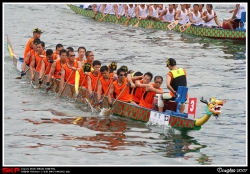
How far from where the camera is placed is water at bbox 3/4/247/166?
1368cm

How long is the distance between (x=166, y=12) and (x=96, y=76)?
12.5 m

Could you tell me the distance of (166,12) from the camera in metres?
28.9

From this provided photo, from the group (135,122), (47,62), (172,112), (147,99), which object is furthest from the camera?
(47,62)

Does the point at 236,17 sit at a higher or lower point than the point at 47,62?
higher

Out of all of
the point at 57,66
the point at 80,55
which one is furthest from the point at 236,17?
the point at 57,66

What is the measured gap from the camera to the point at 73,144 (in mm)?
14406

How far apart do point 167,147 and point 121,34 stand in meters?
15.6

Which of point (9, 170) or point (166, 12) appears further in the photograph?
point (166, 12)

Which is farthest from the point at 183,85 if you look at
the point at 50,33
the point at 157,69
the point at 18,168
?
the point at 50,33

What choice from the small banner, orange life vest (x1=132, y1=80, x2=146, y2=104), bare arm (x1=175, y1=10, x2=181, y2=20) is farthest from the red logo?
bare arm (x1=175, y1=10, x2=181, y2=20)

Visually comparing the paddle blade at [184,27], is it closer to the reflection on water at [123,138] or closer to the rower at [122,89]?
the rower at [122,89]

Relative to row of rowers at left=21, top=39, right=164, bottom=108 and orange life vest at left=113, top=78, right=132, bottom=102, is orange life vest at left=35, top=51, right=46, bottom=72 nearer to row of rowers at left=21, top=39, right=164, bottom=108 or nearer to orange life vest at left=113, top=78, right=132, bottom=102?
row of rowers at left=21, top=39, right=164, bottom=108

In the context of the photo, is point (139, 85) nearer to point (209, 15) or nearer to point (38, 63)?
point (38, 63)

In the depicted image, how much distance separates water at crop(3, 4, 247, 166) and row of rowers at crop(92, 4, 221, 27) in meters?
0.79
